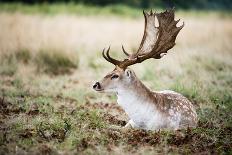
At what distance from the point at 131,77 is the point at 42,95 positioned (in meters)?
3.24

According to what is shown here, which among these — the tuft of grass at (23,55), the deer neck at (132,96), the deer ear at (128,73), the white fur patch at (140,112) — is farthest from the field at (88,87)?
the deer ear at (128,73)

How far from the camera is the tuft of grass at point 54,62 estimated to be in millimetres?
12705

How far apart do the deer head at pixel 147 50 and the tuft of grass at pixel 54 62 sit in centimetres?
532

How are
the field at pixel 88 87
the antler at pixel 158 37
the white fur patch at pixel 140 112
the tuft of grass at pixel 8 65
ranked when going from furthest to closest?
the tuft of grass at pixel 8 65 → the antler at pixel 158 37 → the white fur patch at pixel 140 112 → the field at pixel 88 87

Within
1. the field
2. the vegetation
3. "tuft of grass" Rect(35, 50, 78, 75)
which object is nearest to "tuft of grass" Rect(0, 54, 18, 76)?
the field

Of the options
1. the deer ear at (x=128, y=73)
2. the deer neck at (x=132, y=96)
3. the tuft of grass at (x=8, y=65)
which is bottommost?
the tuft of grass at (x=8, y=65)

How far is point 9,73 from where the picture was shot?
11.9m

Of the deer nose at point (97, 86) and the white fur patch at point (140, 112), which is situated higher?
the deer nose at point (97, 86)

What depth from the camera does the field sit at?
6.52 metres

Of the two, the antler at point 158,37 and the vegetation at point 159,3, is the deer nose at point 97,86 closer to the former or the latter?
the antler at point 158,37

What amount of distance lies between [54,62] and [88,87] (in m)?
2.16

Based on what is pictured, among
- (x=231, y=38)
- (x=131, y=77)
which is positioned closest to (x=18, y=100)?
(x=131, y=77)

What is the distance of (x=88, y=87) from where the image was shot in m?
11.2

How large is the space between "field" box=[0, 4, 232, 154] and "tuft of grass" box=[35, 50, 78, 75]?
0.03m
